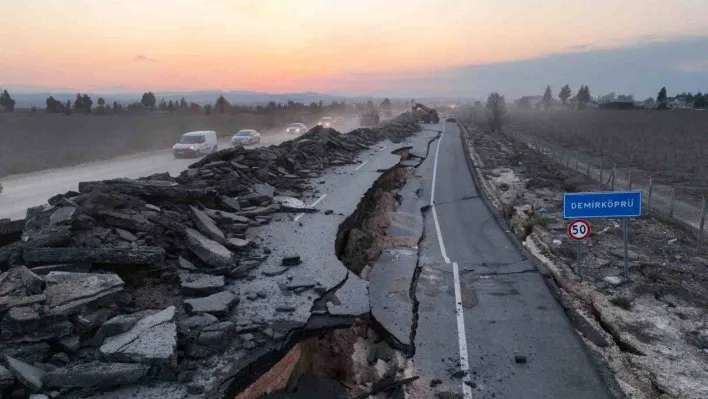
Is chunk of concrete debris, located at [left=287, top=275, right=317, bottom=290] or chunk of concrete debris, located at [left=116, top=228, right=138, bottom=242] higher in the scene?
chunk of concrete debris, located at [left=116, top=228, right=138, bottom=242]

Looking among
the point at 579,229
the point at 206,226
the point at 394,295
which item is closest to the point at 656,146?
the point at 579,229

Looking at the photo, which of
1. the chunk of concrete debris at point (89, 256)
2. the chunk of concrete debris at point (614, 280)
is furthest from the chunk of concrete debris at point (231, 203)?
the chunk of concrete debris at point (614, 280)

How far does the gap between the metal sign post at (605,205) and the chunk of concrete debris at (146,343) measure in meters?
8.13

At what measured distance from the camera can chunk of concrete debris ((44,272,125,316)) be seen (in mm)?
5910

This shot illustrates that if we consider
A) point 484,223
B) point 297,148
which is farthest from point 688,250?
point 297,148

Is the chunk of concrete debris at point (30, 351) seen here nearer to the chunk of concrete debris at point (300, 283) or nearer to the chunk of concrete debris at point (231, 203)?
the chunk of concrete debris at point (300, 283)

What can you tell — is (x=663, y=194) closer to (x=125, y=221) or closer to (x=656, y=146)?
(x=656, y=146)

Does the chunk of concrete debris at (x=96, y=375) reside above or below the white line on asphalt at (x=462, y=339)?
above

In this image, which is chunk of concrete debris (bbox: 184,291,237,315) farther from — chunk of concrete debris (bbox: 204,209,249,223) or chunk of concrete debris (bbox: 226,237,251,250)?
chunk of concrete debris (bbox: 204,209,249,223)

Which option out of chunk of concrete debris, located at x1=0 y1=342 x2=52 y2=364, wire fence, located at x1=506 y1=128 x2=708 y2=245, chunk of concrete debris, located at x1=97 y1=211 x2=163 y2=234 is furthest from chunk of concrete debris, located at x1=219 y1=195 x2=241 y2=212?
wire fence, located at x1=506 y1=128 x2=708 y2=245

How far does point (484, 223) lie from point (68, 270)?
11667 mm

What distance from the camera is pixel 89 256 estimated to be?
7.17m

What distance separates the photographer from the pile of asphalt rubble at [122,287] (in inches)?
210

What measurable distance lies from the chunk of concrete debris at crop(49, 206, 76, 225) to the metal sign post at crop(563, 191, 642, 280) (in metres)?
9.66
